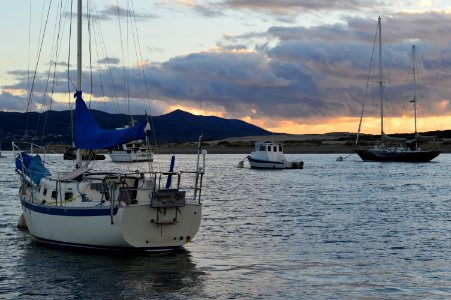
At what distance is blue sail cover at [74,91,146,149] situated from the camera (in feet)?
72.7

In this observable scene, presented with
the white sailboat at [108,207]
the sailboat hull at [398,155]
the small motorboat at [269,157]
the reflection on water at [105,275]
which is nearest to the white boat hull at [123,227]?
the white sailboat at [108,207]

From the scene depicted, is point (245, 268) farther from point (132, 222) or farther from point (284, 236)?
point (284, 236)

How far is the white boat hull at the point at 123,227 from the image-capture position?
21797 mm

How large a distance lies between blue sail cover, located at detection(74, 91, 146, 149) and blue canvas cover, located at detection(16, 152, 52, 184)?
7.99 feet

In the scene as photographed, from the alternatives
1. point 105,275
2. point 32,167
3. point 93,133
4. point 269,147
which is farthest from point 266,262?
point 269,147

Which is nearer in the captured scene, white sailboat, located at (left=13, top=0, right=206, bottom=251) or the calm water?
the calm water

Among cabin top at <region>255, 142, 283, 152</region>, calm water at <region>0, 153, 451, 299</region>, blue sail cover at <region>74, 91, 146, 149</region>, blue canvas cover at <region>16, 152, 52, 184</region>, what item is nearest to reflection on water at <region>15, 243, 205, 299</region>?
calm water at <region>0, 153, 451, 299</region>

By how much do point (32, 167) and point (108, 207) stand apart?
6691 mm

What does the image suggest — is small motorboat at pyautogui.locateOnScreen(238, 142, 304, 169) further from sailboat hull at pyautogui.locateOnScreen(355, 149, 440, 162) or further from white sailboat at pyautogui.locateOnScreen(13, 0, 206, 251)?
white sailboat at pyautogui.locateOnScreen(13, 0, 206, 251)

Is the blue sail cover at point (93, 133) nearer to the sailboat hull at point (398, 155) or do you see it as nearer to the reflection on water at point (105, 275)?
the reflection on water at point (105, 275)

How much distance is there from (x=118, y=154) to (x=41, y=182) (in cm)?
11251

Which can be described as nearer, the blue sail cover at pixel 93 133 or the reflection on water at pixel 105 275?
the reflection on water at pixel 105 275

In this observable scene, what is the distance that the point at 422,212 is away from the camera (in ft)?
132

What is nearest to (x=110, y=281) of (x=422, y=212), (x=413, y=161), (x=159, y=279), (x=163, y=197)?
(x=159, y=279)
